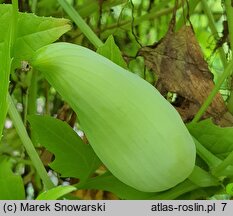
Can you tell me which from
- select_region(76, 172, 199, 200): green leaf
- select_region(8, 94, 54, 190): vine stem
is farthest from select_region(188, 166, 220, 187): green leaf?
select_region(8, 94, 54, 190): vine stem

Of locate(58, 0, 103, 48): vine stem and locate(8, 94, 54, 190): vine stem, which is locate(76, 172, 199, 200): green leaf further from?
locate(58, 0, 103, 48): vine stem

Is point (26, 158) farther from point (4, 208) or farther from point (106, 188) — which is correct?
point (4, 208)

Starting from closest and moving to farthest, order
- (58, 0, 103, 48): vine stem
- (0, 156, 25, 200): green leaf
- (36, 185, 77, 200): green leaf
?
(36, 185, 77, 200): green leaf → (0, 156, 25, 200): green leaf → (58, 0, 103, 48): vine stem

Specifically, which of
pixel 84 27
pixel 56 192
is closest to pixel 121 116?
pixel 56 192

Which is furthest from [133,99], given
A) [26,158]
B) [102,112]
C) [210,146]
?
[26,158]

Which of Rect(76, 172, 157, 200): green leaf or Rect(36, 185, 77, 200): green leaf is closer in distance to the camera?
Rect(36, 185, 77, 200): green leaf

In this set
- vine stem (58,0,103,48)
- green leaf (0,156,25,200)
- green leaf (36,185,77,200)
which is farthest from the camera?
vine stem (58,0,103,48)

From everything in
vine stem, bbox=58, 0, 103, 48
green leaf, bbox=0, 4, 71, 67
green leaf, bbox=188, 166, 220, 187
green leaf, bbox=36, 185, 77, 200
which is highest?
green leaf, bbox=0, 4, 71, 67

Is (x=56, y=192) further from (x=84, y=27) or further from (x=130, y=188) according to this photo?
(x=84, y=27)
